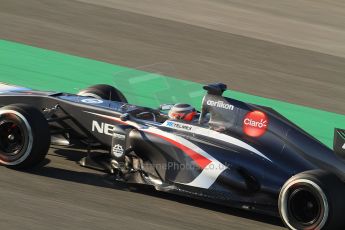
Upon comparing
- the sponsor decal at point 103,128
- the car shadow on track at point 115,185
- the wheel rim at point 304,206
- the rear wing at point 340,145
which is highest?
the rear wing at point 340,145

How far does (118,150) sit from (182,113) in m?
0.81

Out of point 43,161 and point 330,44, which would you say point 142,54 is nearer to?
point 330,44

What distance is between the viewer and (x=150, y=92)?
338 inches

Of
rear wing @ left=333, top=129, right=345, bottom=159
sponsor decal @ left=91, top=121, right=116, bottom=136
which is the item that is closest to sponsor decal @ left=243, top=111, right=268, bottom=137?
rear wing @ left=333, top=129, right=345, bottom=159

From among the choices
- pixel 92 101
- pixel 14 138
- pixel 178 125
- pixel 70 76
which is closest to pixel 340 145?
pixel 178 125

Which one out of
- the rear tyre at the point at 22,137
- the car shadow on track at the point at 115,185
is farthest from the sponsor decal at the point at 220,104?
the rear tyre at the point at 22,137

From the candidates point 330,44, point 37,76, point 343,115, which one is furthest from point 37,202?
point 330,44

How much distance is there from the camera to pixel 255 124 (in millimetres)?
8055

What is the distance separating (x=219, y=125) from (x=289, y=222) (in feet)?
4.51

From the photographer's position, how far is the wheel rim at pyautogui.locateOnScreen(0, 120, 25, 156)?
8.45 meters

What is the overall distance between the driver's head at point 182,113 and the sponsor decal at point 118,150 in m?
0.68

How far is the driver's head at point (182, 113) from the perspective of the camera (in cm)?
860

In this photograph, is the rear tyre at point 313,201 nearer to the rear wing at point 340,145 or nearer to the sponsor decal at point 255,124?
the rear wing at point 340,145

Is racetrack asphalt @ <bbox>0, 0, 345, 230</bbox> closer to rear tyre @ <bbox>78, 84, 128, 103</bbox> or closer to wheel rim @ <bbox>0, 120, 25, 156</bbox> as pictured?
wheel rim @ <bbox>0, 120, 25, 156</bbox>
